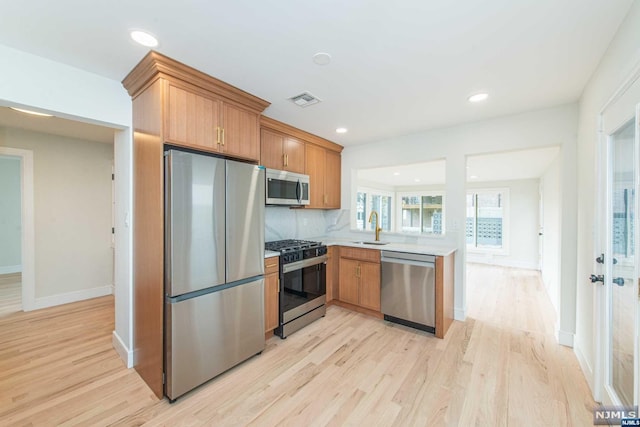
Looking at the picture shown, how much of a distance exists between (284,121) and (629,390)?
142 inches

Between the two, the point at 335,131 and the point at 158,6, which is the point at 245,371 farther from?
the point at 335,131

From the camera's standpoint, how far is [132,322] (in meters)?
2.26

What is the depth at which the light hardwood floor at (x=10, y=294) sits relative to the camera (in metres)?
3.51

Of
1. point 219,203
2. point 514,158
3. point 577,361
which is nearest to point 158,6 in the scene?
point 219,203

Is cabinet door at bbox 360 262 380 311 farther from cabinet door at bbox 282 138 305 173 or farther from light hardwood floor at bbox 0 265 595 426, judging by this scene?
cabinet door at bbox 282 138 305 173

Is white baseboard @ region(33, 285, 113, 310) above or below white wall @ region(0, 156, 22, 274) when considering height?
below

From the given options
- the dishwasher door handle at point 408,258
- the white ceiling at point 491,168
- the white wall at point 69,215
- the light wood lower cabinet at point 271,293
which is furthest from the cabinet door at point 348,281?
the white wall at point 69,215

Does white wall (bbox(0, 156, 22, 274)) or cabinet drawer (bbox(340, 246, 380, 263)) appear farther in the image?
white wall (bbox(0, 156, 22, 274))

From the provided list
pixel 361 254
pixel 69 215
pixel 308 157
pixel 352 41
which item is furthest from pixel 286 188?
pixel 69 215

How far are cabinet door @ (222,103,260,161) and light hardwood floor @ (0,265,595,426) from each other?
6.46ft

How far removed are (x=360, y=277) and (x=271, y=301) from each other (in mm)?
1284

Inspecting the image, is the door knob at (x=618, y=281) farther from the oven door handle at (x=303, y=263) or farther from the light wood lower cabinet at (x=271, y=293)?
the light wood lower cabinet at (x=271, y=293)

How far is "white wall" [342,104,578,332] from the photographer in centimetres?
258

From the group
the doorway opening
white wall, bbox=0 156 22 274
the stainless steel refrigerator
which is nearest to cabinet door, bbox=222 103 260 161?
the stainless steel refrigerator
